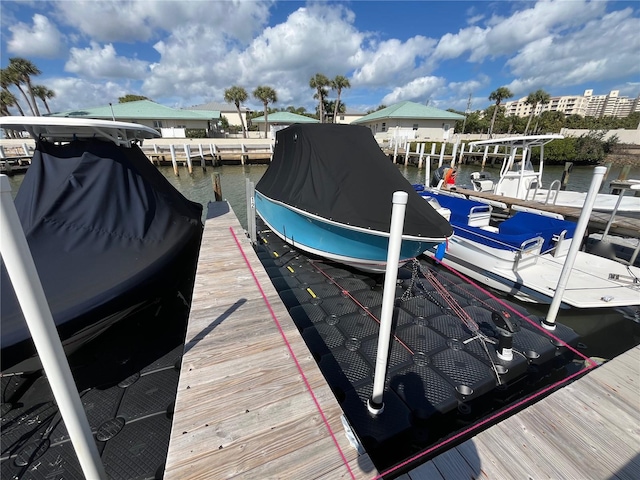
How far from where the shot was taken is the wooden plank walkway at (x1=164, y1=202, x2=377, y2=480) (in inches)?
74.3

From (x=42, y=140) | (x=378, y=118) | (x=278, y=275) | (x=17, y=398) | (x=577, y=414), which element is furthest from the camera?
(x=378, y=118)

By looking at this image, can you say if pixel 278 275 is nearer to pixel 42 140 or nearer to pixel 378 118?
pixel 42 140

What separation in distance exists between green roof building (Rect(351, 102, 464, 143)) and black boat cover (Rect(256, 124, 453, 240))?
36.4 m

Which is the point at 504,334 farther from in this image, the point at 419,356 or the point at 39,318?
the point at 39,318

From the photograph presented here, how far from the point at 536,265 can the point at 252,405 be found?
6.69 meters

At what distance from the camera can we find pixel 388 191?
475cm

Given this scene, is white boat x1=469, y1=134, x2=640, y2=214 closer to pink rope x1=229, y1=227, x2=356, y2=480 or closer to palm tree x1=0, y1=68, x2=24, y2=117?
pink rope x1=229, y1=227, x2=356, y2=480

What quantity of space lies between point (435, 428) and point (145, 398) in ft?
9.54

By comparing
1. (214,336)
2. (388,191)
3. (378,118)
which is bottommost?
(214,336)

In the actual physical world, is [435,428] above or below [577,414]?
below

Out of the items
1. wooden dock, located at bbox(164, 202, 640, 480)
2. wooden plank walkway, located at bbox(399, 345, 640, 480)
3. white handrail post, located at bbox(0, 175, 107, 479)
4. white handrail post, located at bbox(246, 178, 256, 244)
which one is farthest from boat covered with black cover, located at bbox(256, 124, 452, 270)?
white handrail post, located at bbox(0, 175, 107, 479)

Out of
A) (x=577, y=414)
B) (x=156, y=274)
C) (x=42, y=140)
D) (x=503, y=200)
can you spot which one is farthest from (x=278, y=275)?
(x=503, y=200)

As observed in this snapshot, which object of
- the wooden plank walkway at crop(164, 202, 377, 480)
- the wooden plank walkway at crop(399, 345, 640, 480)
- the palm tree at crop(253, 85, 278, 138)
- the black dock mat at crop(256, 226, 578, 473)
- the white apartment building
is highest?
the white apartment building

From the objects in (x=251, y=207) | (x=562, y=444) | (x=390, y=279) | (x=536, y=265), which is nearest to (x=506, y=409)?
(x=562, y=444)
